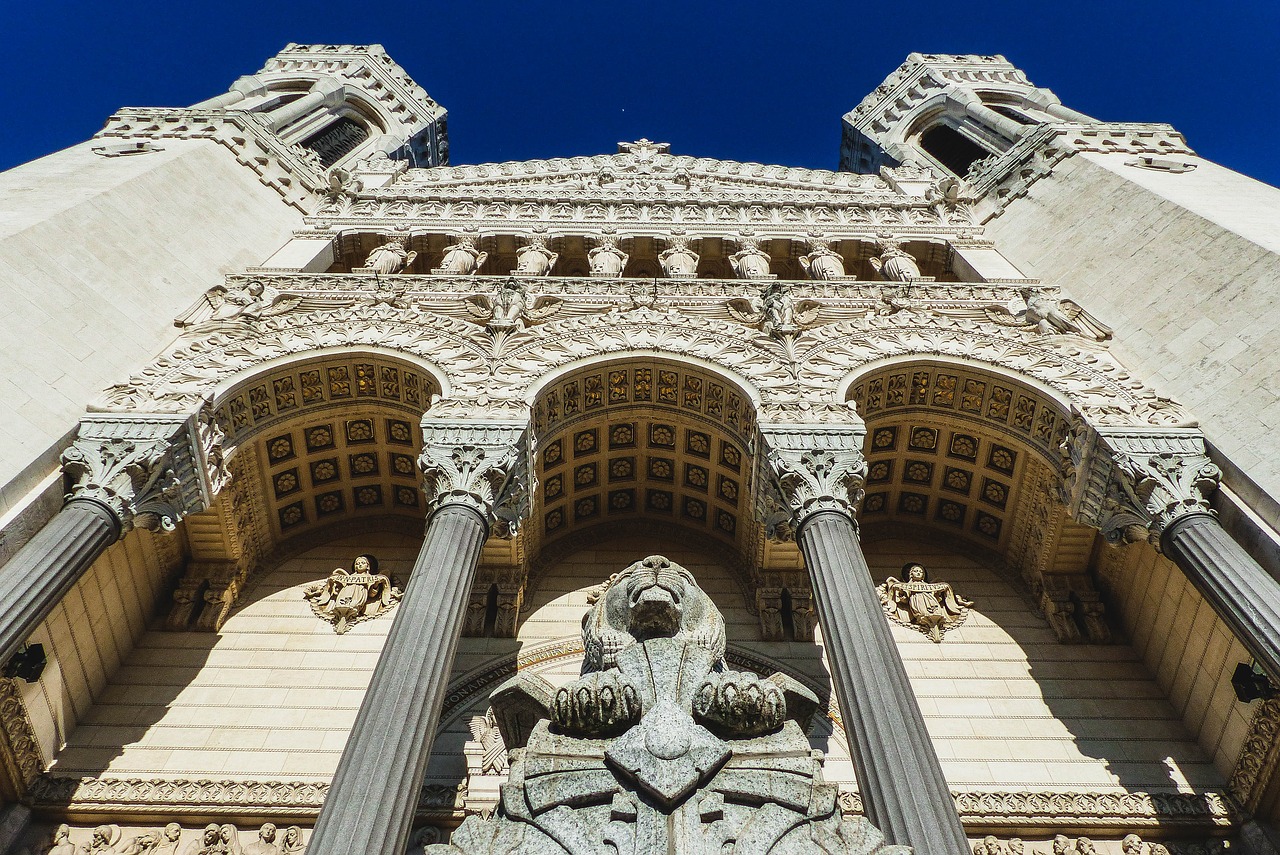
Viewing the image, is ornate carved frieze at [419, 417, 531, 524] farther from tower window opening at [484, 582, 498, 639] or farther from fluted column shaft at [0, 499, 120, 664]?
fluted column shaft at [0, 499, 120, 664]

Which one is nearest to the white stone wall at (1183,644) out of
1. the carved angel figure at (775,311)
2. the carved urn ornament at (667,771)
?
the carved angel figure at (775,311)

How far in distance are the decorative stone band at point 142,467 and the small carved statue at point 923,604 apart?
411 inches

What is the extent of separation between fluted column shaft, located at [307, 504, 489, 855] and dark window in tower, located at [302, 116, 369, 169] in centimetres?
2254

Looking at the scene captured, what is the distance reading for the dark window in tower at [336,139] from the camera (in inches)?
1124

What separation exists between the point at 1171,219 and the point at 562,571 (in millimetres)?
12089

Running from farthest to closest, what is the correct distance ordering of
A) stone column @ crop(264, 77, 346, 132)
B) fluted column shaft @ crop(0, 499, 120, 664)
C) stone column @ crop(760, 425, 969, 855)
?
1. stone column @ crop(264, 77, 346, 132)
2. fluted column shaft @ crop(0, 499, 120, 664)
3. stone column @ crop(760, 425, 969, 855)

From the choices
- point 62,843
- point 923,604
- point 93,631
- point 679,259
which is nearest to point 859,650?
point 923,604

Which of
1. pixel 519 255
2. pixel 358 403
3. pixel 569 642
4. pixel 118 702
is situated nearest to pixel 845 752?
pixel 569 642

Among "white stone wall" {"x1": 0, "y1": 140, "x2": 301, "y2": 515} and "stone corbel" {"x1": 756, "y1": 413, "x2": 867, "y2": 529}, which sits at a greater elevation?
"white stone wall" {"x1": 0, "y1": 140, "x2": 301, "y2": 515}

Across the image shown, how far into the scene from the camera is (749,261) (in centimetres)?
1758

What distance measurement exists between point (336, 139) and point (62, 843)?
26.3 m

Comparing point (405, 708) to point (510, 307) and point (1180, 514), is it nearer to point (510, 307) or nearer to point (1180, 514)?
point (510, 307)

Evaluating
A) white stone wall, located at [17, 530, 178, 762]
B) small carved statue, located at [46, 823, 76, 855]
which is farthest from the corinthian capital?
small carved statue, located at [46, 823, 76, 855]

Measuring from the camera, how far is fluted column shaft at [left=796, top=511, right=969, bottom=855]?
6.40 meters
